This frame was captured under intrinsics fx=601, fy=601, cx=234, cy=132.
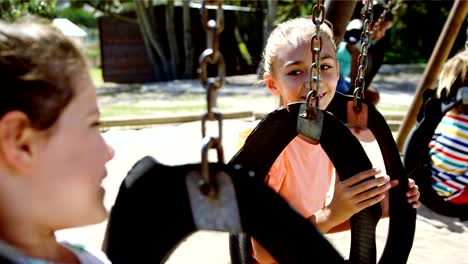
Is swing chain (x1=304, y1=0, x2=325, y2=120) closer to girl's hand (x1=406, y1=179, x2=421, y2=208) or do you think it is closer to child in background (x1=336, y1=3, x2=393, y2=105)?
girl's hand (x1=406, y1=179, x2=421, y2=208)

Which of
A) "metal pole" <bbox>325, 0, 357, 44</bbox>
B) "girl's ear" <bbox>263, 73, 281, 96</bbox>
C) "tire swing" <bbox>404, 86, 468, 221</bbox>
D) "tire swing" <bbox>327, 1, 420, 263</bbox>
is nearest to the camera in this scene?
"tire swing" <bbox>327, 1, 420, 263</bbox>

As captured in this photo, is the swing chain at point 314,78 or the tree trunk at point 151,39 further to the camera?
the tree trunk at point 151,39

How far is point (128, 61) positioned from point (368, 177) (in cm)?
1329

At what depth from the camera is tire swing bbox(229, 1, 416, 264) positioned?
1.21 m

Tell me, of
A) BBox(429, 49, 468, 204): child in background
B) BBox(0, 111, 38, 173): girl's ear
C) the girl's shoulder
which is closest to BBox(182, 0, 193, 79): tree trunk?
BBox(429, 49, 468, 204): child in background

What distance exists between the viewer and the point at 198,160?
48.2 inches

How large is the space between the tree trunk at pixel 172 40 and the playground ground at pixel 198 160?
3153 millimetres

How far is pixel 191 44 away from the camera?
13.4 m

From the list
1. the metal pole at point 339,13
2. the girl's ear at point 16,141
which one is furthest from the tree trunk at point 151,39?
the girl's ear at point 16,141

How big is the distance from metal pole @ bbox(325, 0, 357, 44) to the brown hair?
146cm

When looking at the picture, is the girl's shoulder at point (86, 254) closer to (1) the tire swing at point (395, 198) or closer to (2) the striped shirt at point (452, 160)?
(1) the tire swing at point (395, 198)

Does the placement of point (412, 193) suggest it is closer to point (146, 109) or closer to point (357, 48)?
point (357, 48)

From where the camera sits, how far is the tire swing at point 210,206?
2.73ft

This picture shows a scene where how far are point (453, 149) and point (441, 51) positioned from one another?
1451 millimetres
